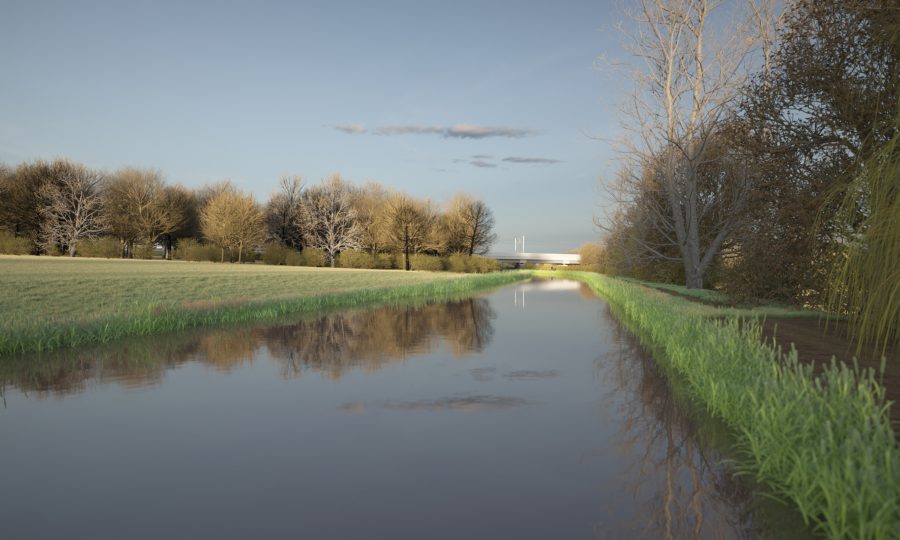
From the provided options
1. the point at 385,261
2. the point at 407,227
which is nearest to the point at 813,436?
the point at 385,261

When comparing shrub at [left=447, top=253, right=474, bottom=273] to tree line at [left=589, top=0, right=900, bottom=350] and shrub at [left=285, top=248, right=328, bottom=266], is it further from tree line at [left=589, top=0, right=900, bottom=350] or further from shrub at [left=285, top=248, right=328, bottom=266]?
tree line at [left=589, top=0, right=900, bottom=350]

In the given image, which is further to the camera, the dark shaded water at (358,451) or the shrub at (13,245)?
the shrub at (13,245)

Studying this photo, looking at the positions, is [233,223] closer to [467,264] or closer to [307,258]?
[307,258]

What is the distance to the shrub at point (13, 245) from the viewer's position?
54625 mm

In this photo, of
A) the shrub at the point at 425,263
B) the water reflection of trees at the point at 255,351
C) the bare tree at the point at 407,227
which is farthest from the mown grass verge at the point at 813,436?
the bare tree at the point at 407,227

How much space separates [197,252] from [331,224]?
15.0 metres

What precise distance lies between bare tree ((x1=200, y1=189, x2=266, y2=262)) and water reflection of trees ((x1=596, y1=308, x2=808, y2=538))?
61522 millimetres

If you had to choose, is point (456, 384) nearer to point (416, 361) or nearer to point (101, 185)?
point (416, 361)

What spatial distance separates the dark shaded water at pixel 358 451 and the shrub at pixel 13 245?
54656 mm

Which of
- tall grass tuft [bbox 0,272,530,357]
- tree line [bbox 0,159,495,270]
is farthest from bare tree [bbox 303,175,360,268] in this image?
tall grass tuft [bbox 0,272,530,357]

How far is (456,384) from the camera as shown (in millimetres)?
9305

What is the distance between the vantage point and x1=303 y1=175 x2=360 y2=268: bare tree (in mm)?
68188

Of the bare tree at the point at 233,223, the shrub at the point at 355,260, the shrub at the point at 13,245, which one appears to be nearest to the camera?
the shrub at the point at 13,245

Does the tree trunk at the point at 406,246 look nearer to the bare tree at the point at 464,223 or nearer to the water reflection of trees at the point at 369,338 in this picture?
the bare tree at the point at 464,223
